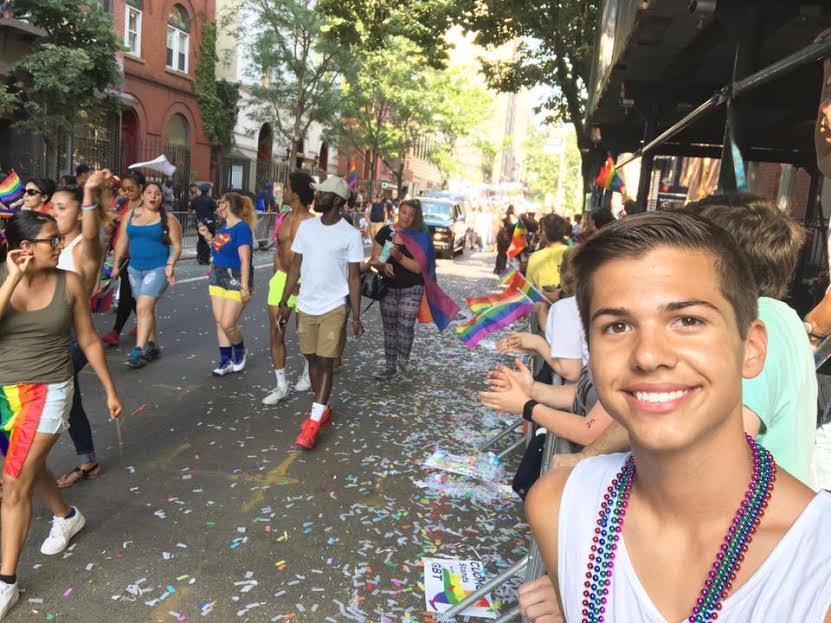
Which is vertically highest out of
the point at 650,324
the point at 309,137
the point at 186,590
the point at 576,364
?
the point at 309,137

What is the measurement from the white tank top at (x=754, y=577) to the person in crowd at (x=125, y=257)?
291 inches

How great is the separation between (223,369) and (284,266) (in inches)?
52.6

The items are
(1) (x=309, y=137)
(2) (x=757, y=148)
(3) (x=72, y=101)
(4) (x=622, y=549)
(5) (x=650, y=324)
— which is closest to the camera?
(5) (x=650, y=324)

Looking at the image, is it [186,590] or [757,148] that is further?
[757,148]

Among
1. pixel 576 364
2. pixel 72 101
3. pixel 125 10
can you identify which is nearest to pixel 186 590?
pixel 576 364

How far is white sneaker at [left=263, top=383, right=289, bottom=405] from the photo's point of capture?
6.66 meters

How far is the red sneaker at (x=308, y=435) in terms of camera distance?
5.58 metres

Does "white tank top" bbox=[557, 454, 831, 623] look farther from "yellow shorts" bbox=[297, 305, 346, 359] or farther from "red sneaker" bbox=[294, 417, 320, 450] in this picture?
"yellow shorts" bbox=[297, 305, 346, 359]

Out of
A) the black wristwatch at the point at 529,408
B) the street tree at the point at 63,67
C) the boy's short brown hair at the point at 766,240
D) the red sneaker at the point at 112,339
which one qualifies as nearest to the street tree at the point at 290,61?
the street tree at the point at 63,67

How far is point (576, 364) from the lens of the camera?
3.55 m

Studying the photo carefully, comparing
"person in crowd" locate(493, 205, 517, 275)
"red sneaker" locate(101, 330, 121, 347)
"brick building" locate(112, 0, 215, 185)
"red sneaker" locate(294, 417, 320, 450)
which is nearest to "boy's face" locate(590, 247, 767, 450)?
"red sneaker" locate(294, 417, 320, 450)

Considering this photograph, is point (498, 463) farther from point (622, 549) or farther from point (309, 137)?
point (309, 137)

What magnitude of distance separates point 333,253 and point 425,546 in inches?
107

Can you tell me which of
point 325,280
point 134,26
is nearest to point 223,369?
point 325,280
